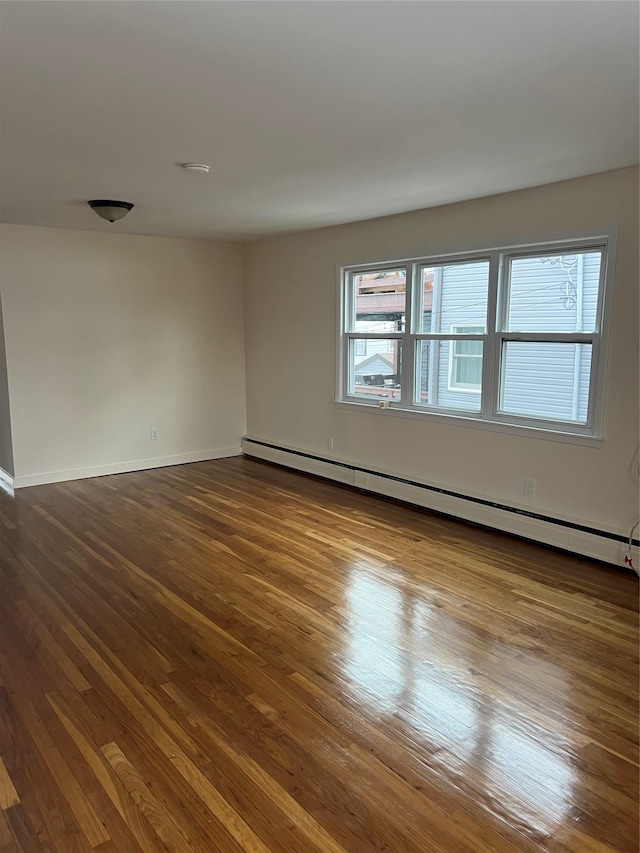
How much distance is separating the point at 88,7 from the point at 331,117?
1.17 metres

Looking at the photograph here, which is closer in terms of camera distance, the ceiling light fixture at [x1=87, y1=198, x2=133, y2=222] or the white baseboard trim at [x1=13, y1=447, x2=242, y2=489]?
the ceiling light fixture at [x1=87, y1=198, x2=133, y2=222]

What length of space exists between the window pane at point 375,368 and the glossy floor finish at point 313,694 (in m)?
1.57

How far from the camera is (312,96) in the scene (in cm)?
242

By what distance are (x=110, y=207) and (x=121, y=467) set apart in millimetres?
2735

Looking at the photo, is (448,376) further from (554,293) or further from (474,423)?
(554,293)

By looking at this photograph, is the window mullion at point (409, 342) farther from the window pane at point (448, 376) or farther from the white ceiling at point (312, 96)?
the white ceiling at point (312, 96)

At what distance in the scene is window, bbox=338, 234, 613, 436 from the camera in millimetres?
3943

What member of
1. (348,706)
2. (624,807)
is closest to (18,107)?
(348,706)

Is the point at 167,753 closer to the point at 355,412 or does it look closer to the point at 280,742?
the point at 280,742

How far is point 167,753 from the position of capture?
216 centimetres

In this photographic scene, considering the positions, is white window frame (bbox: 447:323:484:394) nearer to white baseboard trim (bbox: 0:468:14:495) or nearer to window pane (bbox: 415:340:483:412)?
window pane (bbox: 415:340:483:412)

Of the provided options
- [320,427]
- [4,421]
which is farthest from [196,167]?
[4,421]

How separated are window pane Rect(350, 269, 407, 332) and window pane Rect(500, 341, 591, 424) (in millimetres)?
1142

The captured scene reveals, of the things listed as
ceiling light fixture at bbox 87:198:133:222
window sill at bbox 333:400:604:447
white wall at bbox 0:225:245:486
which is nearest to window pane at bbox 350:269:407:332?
window sill at bbox 333:400:604:447
